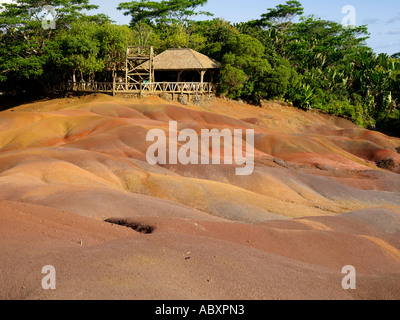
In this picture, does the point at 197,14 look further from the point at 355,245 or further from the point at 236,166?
the point at 355,245

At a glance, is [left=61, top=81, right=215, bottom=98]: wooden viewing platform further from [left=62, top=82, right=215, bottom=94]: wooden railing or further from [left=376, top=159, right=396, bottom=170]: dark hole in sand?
[left=376, top=159, right=396, bottom=170]: dark hole in sand

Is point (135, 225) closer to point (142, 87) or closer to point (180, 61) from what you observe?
point (142, 87)

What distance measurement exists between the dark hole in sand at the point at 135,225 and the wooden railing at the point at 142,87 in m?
32.5

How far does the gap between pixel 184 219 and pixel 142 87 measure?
3472 centimetres

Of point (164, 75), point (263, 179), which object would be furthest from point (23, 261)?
point (164, 75)

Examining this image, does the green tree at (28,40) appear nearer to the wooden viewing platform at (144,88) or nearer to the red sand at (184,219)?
the wooden viewing platform at (144,88)

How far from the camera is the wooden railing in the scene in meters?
45.3

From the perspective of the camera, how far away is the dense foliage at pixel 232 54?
44781 millimetres

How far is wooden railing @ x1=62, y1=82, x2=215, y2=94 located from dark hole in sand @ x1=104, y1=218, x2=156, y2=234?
32.5 meters

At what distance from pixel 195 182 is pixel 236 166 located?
205 inches

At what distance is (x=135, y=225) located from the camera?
12.6 meters

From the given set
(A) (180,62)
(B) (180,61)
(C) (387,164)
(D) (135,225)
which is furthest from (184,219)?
(B) (180,61)

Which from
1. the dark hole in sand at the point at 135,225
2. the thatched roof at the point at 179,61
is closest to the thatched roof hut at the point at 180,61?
the thatched roof at the point at 179,61

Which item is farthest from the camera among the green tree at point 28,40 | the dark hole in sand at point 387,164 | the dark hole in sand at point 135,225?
the green tree at point 28,40
